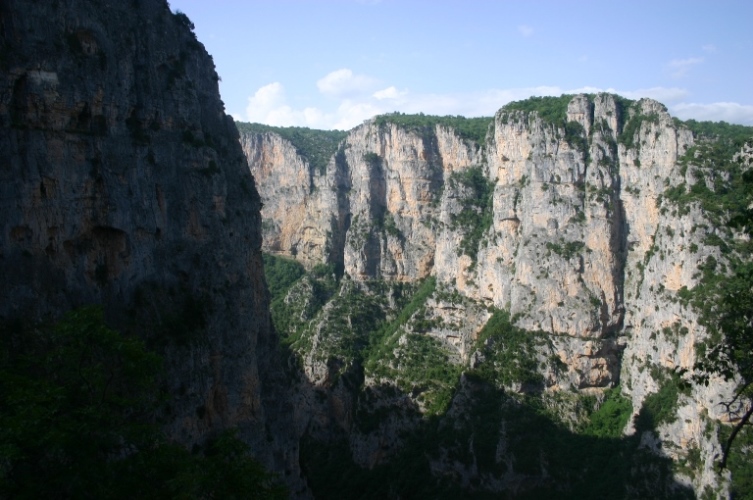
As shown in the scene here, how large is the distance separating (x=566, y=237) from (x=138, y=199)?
45.5 metres

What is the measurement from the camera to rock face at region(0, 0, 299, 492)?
86.3 ft

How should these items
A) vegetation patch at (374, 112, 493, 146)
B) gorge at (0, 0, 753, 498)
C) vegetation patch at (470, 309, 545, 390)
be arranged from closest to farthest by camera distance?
gorge at (0, 0, 753, 498), vegetation patch at (470, 309, 545, 390), vegetation patch at (374, 112, 493, 146)

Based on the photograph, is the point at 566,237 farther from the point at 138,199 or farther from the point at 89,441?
the point at 89,441

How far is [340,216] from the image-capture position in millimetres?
91625

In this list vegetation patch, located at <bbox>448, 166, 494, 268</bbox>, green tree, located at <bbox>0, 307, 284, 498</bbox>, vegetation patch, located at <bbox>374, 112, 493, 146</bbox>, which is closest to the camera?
green tree, located at <bbox>0, 307, 284, 498</bbox>

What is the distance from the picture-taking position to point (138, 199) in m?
31.5

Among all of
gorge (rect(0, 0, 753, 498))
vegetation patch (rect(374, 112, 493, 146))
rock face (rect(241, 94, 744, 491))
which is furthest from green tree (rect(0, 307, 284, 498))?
vegetation patch (rect(374, 112, 493, 146))

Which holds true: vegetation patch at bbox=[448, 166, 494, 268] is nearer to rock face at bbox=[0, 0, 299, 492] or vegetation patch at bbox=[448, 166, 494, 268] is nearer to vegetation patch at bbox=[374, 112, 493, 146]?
vegetation patch at bbox=[374, 112, 493, 146]

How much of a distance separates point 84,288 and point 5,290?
12.1 feet

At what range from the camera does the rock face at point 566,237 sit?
5447 centimetres

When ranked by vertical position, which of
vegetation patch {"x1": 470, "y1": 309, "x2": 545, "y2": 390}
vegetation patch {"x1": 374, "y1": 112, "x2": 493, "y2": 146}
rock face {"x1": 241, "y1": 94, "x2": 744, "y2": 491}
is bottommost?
vegetation patch {"x1": 470, "y1": 309, "x2": 545, "y2": 390}

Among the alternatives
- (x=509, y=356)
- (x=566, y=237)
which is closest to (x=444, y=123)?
(x=566, y=237)

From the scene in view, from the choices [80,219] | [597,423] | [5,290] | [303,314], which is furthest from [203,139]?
[303,314]

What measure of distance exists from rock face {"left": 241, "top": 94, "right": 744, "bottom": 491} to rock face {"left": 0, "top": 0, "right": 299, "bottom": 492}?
31.4 meters
